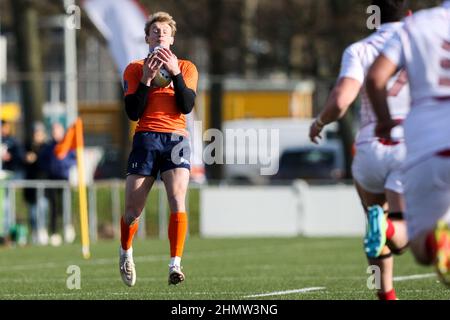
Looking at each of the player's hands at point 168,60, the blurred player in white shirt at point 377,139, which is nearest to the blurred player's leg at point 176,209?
the player's hands at point 168,60

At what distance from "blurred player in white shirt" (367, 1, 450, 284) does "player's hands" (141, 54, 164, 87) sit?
137 inches

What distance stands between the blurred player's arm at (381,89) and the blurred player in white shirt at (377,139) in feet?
2.68

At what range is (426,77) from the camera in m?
6.75

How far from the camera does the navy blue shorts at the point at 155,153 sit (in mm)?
10430

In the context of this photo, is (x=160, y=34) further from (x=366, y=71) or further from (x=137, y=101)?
(x=366, y=71)

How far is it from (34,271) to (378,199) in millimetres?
6801

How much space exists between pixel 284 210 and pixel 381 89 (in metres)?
18.9

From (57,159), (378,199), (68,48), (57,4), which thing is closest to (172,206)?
(378,199)

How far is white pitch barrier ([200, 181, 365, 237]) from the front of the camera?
25.6m

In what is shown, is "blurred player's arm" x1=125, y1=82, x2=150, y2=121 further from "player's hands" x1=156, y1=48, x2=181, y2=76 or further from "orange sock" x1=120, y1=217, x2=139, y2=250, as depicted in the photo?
"orange sock" x1=120, y1=217, x2=139, y2=250

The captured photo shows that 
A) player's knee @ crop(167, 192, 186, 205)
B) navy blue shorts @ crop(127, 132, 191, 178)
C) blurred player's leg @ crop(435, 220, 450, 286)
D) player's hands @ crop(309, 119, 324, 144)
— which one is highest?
player's hands @ crop(309, 119, 324, 144)

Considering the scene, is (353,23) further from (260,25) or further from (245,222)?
(245,222)

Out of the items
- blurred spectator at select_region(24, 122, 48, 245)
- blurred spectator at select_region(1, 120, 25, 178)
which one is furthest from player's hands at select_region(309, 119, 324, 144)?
blurred spectator at select_region(1, 120, 25, 178)
